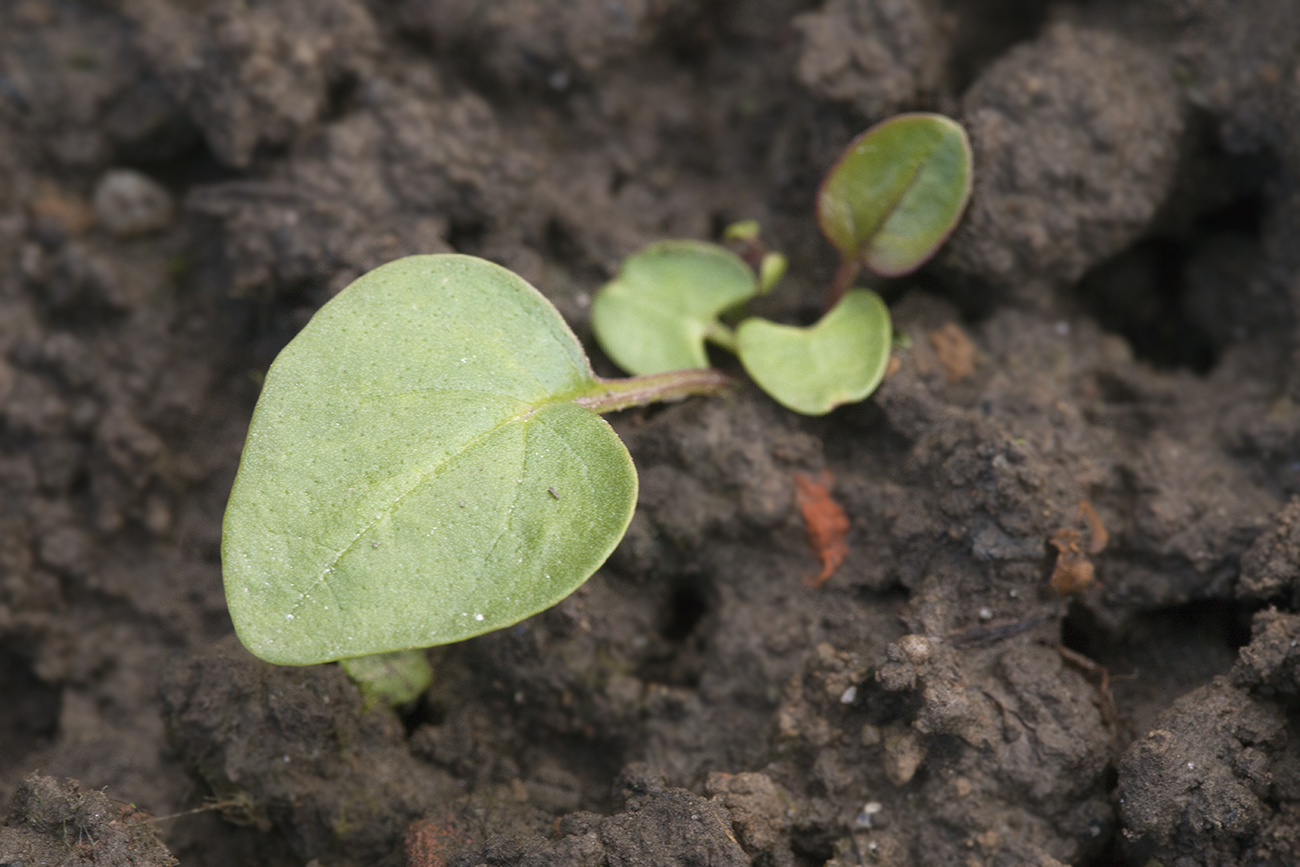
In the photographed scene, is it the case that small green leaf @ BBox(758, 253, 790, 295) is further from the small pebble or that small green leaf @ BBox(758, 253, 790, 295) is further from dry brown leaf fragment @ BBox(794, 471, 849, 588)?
the small pebble

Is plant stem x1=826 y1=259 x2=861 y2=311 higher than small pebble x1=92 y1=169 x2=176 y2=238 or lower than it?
higher

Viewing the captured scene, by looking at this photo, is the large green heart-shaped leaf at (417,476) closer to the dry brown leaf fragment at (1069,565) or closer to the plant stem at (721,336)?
the plant stem at (721,336)

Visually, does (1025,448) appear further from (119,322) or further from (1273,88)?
(119,322)

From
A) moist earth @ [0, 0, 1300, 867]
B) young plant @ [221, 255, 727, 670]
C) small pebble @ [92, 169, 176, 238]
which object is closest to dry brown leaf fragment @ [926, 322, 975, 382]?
moist earth @ [0, 0, 1300, 867]

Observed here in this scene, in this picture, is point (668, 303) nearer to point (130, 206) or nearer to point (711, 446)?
point (711, 446)

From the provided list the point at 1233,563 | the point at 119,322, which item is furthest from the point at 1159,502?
the point at 119,322

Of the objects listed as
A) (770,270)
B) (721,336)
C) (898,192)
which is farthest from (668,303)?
(898,192)
